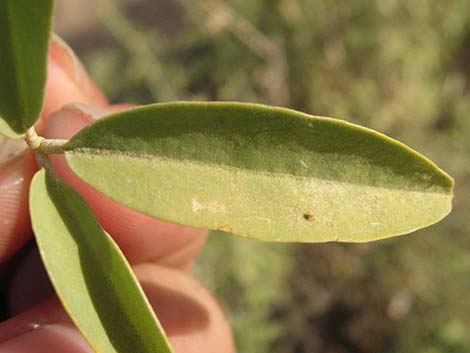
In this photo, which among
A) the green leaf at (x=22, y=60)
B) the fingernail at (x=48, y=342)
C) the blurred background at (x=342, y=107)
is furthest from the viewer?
the blurred background at (x=342, y=107)

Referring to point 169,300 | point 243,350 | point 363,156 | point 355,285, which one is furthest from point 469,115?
point 363,156

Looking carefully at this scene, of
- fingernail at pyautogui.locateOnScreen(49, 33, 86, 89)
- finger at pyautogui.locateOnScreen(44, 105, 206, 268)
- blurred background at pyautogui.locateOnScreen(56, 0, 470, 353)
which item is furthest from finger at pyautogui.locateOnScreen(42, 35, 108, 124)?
blurred background at pyautogui.locateOnScreen(56, 0, 470, 353)

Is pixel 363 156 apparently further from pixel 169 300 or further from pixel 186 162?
pixel 169 300

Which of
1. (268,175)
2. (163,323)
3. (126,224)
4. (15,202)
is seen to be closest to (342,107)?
(126,224)

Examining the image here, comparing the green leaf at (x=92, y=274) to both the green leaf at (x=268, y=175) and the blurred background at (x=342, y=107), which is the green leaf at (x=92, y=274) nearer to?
the green leaf at (x=268, y=175)

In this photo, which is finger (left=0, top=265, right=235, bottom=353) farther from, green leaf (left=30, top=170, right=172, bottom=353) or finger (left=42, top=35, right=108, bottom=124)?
finger (left=42, top=35, right=108, bottom=124)

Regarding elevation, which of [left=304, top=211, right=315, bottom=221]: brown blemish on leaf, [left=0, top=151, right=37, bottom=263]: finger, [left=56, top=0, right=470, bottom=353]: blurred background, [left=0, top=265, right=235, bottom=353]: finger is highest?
[left=304, top=211, right=315, bottom=221]: brown blemish on leaf

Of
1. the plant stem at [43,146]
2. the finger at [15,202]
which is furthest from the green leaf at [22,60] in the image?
the finger at [15,202]

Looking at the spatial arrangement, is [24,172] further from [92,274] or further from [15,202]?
[92,274]
